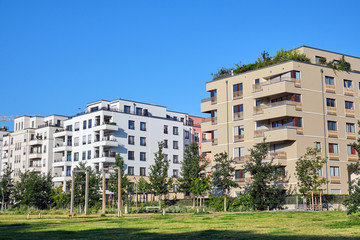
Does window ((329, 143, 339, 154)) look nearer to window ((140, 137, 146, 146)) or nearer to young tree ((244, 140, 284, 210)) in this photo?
young tree ((244, 140, 284, 210))

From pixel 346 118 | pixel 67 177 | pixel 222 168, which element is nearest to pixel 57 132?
pixel 67 177

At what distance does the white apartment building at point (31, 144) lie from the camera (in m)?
113

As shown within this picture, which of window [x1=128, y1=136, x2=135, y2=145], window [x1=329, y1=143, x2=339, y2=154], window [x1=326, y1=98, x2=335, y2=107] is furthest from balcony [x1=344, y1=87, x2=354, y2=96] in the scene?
window [x1=128, y1=136, x2=135, y2=145]

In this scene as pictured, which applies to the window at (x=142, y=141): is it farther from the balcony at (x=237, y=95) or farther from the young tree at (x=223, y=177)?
the young tree at (x=223, y=177)

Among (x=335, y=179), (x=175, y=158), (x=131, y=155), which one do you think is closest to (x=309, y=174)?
(x=335, y=179)

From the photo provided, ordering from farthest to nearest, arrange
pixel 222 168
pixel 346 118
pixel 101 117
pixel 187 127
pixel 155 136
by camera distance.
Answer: pixel 187 127 → pixel 155 136 → pixel 101 117 → pixel 346 118 → pixel 222 168

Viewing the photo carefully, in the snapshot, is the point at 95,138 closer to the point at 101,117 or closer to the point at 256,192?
the point at 101,117

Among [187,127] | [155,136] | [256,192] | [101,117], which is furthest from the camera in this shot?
[187,127]

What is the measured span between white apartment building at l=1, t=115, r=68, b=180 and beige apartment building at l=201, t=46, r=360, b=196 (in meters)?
53.1

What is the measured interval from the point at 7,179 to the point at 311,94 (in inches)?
2443

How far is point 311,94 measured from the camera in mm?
66000

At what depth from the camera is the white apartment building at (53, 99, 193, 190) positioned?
95.4 m

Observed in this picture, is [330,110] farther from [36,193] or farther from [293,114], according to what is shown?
[36,193]

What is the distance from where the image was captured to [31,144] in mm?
115812
